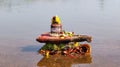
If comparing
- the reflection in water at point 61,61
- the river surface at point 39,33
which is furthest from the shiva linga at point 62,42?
the river surface at point 39,33

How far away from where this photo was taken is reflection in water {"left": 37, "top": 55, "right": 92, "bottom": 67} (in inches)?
634

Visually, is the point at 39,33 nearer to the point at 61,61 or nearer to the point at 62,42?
the point at 62,42

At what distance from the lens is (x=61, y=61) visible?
1650cm

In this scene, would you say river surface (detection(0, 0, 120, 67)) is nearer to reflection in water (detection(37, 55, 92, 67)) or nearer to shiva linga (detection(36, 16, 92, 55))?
reflection in water (detection(37, 55, 92, 67))

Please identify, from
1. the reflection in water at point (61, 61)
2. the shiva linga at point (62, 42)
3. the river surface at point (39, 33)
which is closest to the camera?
the reflection in water at point (61, 61)

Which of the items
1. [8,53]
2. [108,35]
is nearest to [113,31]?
[108,35]

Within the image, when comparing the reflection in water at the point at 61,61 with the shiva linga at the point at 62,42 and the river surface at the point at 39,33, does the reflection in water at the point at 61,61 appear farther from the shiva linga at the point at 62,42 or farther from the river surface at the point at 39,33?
the shiva linga at the point at 62,42

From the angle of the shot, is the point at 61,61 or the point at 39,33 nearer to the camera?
the point at 61,61

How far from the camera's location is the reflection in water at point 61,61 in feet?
52.9

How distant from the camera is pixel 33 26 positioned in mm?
27312

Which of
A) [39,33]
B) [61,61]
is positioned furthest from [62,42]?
[39,33]

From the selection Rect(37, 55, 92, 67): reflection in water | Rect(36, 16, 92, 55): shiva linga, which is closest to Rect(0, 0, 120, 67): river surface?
Rect(37, 55, 92, 67): reflection in water

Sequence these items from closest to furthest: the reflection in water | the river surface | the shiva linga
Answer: the reflection in water, the river surface, the shiva linga

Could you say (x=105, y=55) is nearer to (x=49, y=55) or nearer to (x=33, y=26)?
(x=49, y=55)
